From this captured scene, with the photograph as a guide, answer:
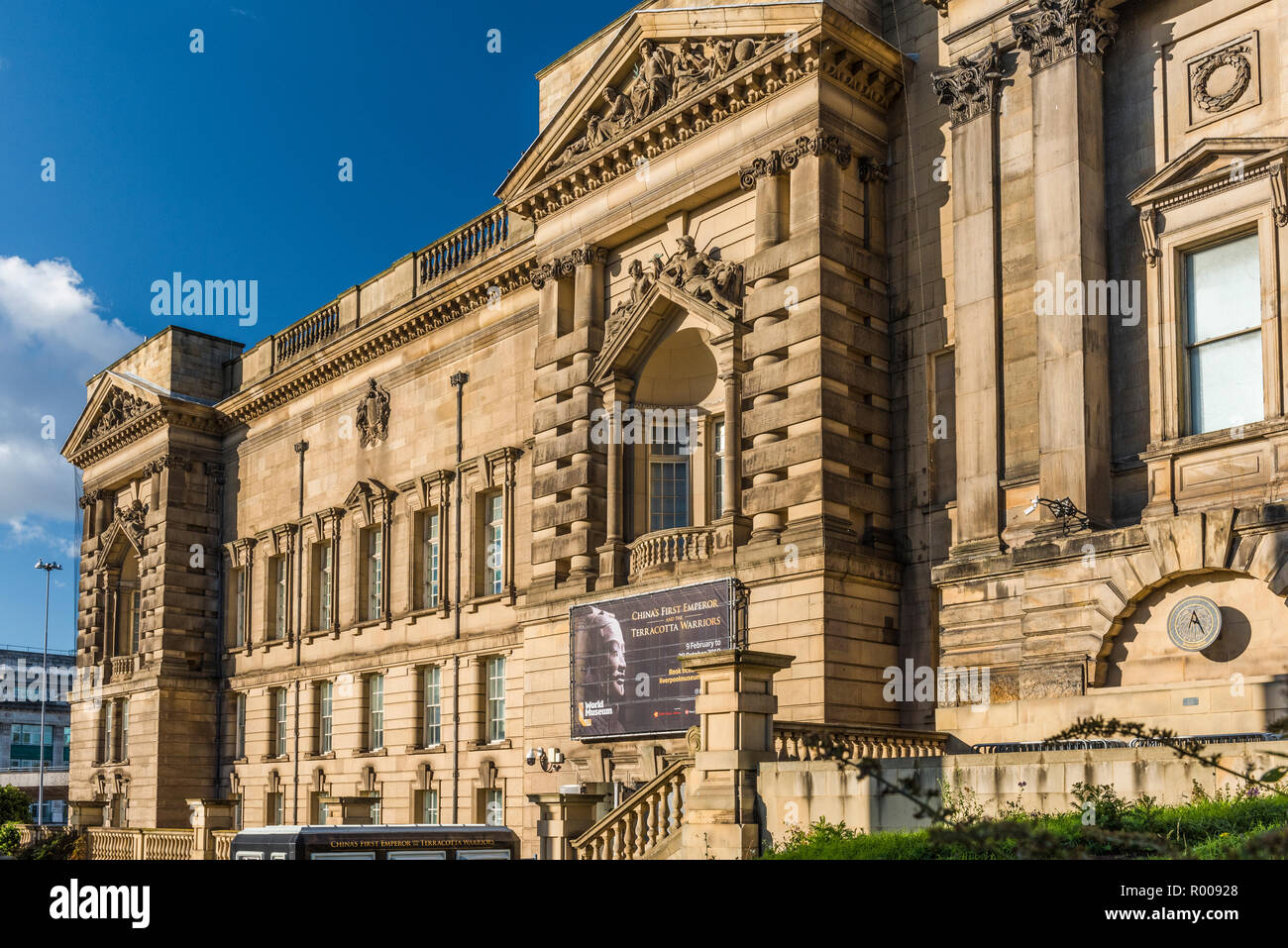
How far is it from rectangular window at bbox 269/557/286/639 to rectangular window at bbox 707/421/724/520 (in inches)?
876

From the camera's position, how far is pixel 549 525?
32156 millimetres

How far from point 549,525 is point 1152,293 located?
49.7 ft

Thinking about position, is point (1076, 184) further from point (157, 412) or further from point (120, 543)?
point (120, 543)

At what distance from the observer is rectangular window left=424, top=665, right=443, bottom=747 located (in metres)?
39.7

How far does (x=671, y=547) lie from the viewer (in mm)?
29094

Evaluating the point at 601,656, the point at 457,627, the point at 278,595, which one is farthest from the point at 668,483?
the point at 278,595

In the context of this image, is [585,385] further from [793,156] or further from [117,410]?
[117,410]

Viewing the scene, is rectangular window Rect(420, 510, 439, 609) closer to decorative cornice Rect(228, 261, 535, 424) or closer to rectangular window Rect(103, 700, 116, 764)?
decorative cornice Rect(228, 261, 535, 424)

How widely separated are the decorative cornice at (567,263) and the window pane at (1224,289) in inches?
571


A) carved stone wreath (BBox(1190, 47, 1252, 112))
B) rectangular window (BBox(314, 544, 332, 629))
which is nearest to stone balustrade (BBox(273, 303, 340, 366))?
rectangular window (BBox(314, 544, 332, 629))

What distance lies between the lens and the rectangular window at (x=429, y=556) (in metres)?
40.8

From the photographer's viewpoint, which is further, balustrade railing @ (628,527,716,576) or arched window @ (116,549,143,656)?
arched window @ (116,549,143,656)

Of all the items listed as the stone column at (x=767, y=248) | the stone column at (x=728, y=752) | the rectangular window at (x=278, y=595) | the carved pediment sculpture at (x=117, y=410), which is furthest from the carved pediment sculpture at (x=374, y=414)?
the stone column at (x=728, y=752)
